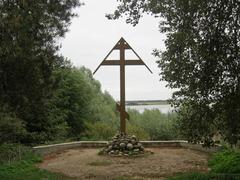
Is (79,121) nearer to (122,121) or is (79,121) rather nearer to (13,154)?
(122,121)

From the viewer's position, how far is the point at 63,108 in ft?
77.0

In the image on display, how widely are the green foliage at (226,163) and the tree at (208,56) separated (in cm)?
365

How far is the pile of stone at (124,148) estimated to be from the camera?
1656 cm

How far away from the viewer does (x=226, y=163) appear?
1244 centimetres

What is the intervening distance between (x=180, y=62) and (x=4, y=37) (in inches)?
125

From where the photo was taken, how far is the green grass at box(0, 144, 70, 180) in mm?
11430

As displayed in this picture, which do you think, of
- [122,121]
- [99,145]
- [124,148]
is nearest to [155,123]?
[99,145]

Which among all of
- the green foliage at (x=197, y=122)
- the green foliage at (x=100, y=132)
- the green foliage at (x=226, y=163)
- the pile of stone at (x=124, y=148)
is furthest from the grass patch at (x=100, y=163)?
the green foliage at (x=100, y=132)

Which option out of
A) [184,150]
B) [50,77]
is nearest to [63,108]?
[184,150]


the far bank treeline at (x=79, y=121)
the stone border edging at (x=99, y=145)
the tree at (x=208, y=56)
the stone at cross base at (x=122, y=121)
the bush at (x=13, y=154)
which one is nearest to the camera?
the tree at (x=208, y=56)

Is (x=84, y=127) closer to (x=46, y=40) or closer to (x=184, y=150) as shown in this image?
(x=184, y=150)

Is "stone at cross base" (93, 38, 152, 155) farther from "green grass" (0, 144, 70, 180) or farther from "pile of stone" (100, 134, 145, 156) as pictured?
"green grass" (0, 144, 70, 180)

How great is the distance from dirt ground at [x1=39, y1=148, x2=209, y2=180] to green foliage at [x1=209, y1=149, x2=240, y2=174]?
372 mm

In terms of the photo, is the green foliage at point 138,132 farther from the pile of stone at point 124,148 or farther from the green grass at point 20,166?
the green grass at point 20,166
